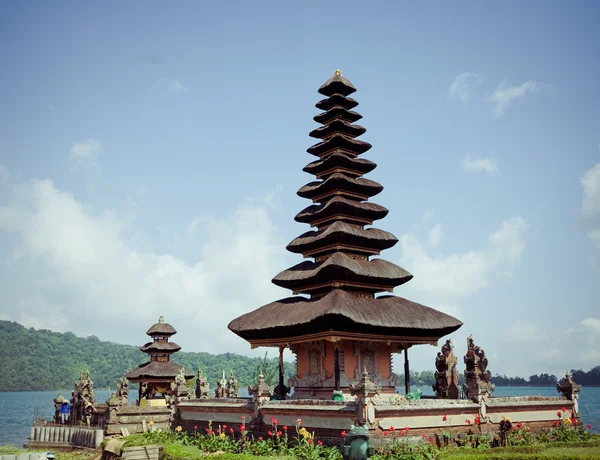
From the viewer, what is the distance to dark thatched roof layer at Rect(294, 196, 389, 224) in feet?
110

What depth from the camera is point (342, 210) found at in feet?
111

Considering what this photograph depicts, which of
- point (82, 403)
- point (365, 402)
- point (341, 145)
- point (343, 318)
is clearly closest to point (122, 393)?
point (82, 403)

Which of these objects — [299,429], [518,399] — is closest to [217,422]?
[299,429]

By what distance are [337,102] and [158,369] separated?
2702cm

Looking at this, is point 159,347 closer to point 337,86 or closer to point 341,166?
point 341,166

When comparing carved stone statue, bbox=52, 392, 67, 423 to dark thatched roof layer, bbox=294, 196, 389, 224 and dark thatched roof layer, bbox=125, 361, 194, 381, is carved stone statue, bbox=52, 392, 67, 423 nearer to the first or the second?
dark thatched roof layer, bbox=125, 361, 194, 381

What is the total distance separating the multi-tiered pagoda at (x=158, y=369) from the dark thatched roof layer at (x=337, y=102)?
24895mm

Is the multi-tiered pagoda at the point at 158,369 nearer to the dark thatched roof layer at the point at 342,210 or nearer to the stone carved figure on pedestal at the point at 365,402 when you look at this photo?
the dark thatched roof layer at the point at 342,210

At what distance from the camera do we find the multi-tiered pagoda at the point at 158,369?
160 feet

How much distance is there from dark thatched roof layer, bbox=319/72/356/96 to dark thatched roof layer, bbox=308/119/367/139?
7.33ft

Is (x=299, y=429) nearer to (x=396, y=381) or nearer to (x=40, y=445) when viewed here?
(x=396, y=381)

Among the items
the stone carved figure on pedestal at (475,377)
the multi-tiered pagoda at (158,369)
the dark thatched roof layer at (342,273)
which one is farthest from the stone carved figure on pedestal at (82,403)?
the stone carved figure on pedestal at (475,377)

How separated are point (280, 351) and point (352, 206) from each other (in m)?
9.07

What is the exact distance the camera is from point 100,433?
3703cm
